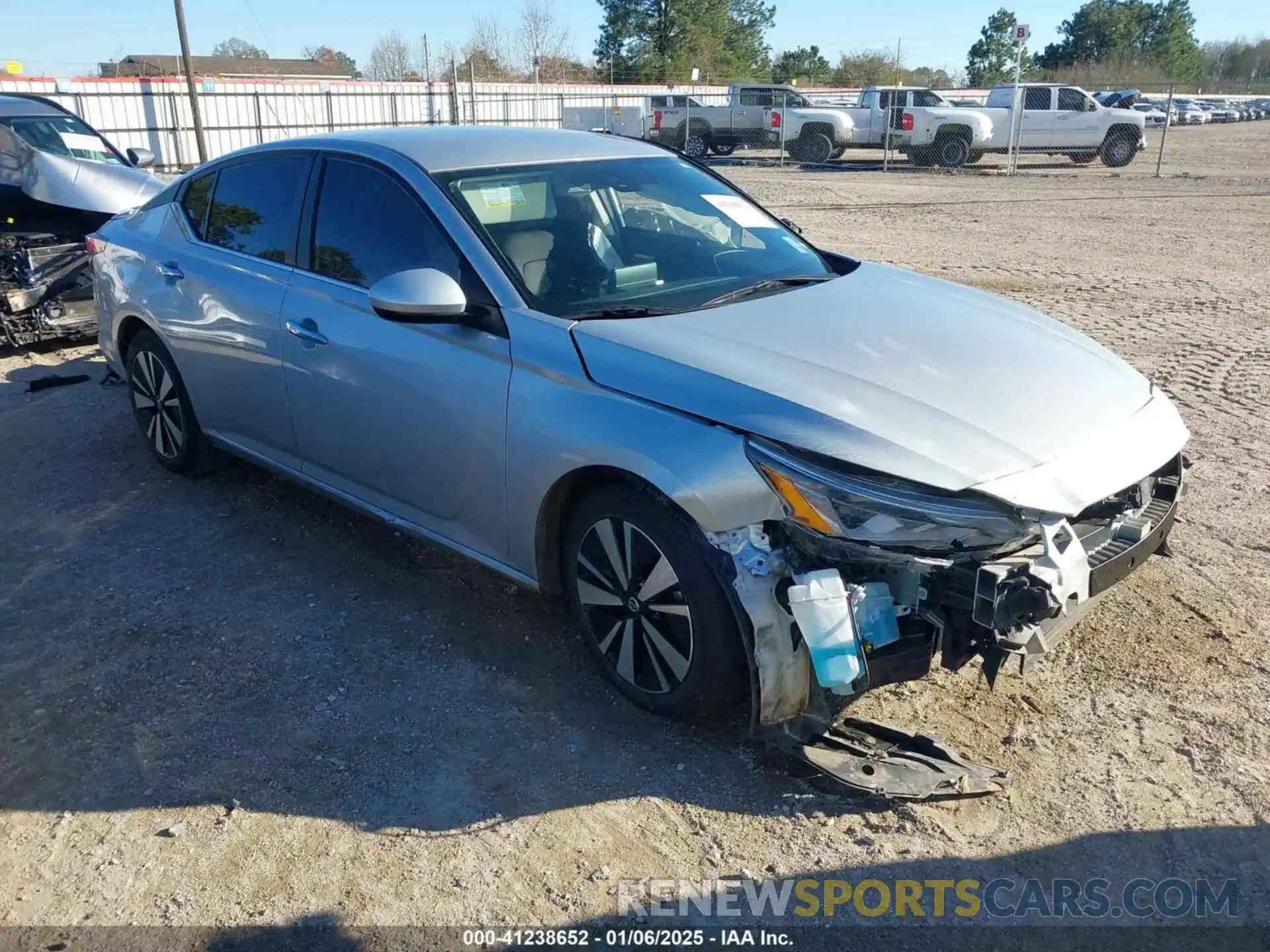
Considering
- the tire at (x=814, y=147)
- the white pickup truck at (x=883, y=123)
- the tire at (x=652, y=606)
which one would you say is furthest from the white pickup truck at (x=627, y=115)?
the tire at (x=652, y=606)

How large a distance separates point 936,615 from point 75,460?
5042mm

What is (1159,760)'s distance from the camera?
10.1 feet

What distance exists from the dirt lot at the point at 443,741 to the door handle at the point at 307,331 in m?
1.01

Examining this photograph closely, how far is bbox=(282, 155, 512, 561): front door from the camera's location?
355 cm

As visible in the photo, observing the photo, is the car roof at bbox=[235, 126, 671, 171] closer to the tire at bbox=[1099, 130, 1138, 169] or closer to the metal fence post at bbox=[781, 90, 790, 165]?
the tire at bbox=[1099, 130, 1138, 169]

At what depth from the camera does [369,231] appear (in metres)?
4.05

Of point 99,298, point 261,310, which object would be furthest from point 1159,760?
point 99,298

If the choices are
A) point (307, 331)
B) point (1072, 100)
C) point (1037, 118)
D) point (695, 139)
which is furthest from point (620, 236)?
point (695, 139)

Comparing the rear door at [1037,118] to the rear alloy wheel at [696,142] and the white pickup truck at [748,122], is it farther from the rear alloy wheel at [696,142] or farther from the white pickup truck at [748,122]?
the rear alloy wheel at [696,142]

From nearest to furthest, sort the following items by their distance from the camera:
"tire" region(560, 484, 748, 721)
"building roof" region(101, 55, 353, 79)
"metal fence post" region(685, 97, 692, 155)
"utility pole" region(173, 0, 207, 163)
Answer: "tire" region(560, 484, 748, 721) → "utility pole" region(173, 0, 207, 163) → "metal fence post" region(685, 97, 692, 155) → "building roof" region(101, 55, 353, 79)

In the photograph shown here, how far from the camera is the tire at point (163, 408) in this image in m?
5.19

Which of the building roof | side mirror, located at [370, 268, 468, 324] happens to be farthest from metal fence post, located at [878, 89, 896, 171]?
the building roof

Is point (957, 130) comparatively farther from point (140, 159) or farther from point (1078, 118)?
point (140, 159)

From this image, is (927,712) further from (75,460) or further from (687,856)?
(75,460)
